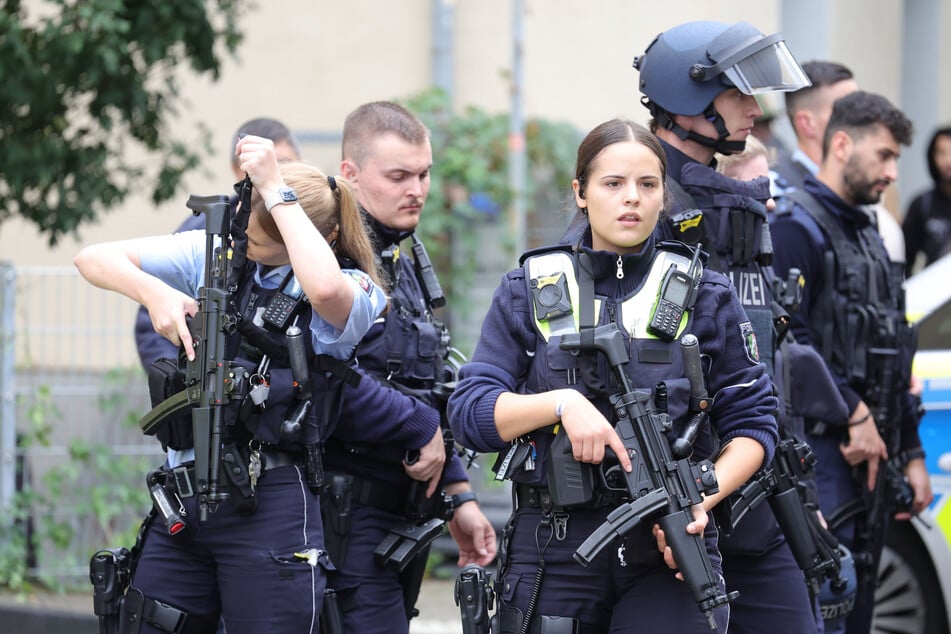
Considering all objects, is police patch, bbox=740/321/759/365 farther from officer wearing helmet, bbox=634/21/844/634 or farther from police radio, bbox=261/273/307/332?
police radio, bbox=261/273/307/332

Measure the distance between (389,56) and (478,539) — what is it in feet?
21.1

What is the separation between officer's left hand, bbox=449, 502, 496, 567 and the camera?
14.4 ft

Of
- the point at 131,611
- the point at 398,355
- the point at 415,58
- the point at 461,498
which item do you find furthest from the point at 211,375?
the point at 415,58

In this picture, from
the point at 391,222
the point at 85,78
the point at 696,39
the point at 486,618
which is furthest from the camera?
the point at 85,78

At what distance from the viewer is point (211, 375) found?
3434 millimetres

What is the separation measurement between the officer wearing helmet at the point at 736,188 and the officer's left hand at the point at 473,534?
835 millimetres

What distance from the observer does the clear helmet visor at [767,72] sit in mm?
3834

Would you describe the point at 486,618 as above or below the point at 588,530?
below

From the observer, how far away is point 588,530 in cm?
320

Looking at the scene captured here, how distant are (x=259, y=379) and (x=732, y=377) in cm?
117

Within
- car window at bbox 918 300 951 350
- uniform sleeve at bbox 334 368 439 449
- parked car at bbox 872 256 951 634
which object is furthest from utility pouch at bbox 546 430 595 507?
car window at bbox 918 300 951 350

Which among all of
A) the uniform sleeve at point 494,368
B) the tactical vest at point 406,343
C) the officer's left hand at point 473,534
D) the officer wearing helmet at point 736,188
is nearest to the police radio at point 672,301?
the uniform sleeve at point 494,368

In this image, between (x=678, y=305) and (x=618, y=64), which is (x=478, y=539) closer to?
(x=678, y=305)

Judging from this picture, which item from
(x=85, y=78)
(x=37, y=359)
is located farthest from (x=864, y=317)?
(x=37, y=359)
